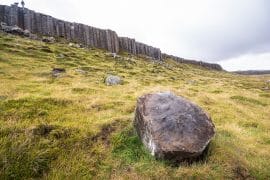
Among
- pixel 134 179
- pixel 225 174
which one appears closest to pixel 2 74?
pixel 134 179

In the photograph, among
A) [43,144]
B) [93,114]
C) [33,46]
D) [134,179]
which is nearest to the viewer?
[134,179]

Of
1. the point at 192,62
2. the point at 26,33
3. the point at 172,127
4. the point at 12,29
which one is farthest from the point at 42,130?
the point at 192,62

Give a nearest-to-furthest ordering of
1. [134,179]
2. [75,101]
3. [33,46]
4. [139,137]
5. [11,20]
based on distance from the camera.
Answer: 1. [134,179]
2. [139,137]
3. [75,101]
4. [33,46]
5. [11,20]

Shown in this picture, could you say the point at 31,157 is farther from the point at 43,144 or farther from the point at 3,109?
the point at 3,109

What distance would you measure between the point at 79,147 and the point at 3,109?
15.2ft

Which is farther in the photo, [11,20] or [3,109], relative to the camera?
[11,20]

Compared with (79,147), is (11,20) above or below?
above

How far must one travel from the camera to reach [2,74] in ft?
74.9

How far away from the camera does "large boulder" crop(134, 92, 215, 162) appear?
33.2ft

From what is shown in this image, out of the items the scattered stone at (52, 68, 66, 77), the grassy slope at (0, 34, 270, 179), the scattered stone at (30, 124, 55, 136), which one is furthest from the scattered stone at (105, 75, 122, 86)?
the scattered stone at (30, 124, 55, 136)

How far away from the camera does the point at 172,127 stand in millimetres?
10664

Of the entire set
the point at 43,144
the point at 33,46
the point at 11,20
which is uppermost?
the point at 11,20

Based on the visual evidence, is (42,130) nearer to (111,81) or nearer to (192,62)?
(111,81)

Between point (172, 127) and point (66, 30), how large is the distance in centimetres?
5122
